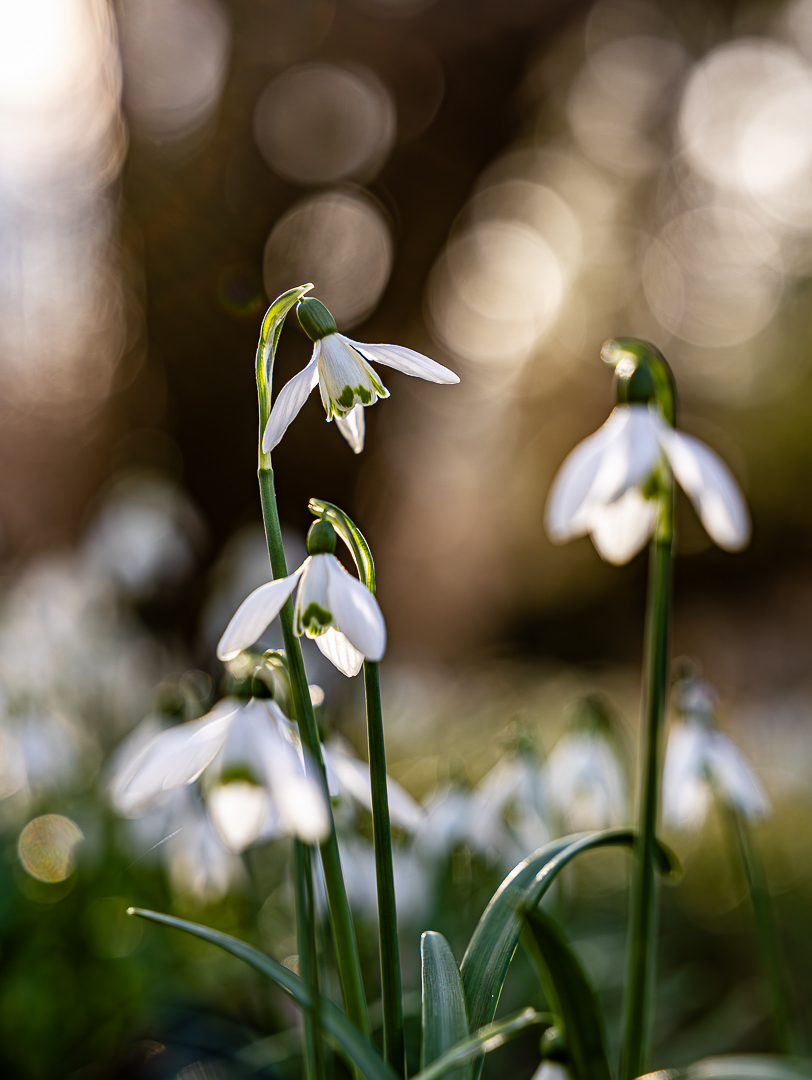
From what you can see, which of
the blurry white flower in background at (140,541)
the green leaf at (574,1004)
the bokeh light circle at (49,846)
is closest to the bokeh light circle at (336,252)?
the blurry white flower in background at (140,541)

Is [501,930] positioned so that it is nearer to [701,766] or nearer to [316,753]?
[316,753]

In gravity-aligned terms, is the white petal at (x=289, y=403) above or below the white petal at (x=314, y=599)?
above

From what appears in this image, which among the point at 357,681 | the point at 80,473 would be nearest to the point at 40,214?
the point at 80,473

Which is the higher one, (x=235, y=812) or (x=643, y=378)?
(x=643, y=378)

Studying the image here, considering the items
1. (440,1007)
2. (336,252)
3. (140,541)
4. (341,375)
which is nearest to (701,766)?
(440,1007)

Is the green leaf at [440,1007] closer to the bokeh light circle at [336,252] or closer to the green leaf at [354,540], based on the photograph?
the green leaf at [354,540]

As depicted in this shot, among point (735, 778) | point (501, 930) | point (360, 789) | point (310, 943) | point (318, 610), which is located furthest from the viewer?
point (735, 778)
